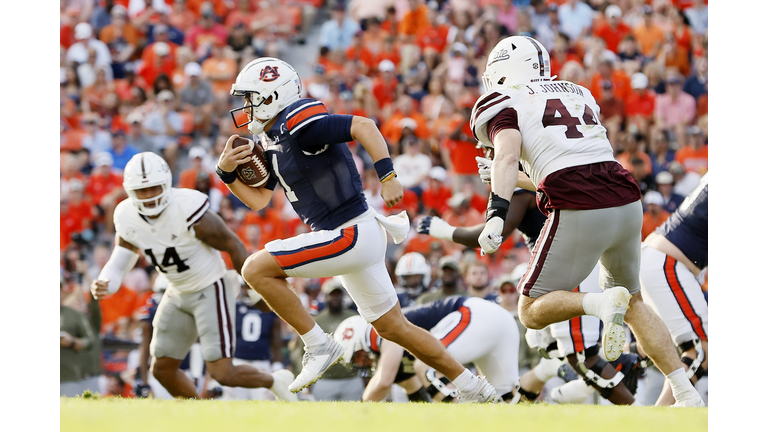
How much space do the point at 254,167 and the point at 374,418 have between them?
177 cm

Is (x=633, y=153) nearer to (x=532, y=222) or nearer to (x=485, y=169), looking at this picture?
(x=532, y=222)

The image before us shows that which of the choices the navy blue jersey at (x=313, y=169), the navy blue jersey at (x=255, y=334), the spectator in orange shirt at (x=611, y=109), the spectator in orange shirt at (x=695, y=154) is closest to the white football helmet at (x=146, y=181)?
the navy blue jersey at (x=313, y=169)

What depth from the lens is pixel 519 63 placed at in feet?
14.0

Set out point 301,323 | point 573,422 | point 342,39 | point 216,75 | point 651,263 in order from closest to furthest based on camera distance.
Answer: point 573,422 → point 301,323 → point 651,263 → point 216,75 → point 342,39

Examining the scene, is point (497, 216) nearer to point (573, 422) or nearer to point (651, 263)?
point (573, 422)

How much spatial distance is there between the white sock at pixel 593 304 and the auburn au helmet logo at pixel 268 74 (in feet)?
6.74

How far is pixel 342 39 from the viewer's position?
1347 cm

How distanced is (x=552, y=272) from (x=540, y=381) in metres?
2.60

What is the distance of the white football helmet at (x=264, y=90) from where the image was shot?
462 centimetres

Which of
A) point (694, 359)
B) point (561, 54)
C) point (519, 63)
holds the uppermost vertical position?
point (561, 54)

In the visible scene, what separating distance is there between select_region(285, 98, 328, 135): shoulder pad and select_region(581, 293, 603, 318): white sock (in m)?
1.66

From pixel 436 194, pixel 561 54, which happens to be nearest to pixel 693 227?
pixel 436 194

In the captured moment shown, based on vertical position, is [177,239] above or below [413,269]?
above

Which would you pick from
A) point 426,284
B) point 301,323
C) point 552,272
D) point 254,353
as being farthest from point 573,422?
point 254,353
